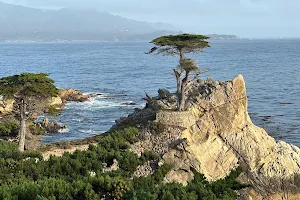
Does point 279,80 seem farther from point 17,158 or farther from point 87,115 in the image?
point 17,158

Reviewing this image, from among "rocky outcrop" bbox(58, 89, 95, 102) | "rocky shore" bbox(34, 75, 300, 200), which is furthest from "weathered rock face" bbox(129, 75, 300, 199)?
"rocky outcrop" bbox(58, 89, 95, 102)

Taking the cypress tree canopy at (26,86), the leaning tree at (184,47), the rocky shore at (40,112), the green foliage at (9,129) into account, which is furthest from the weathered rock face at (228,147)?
the green foliage at (9,129)

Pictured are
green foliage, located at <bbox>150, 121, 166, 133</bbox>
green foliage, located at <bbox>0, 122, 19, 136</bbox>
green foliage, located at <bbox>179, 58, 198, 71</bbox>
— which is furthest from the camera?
green foliage, located at <bbox>0, 122, 19, 136</bbox>

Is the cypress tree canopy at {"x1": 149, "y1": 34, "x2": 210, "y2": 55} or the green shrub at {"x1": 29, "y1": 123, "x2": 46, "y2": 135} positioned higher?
the cypress tree canopy at {"x1": 149, "y1": 34, "x2": 210, "y2": 55}

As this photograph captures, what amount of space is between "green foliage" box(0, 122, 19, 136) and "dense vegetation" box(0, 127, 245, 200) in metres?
7.55

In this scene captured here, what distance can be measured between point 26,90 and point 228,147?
495 inches

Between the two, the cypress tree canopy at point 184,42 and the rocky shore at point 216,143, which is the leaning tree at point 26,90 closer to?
the rocky shore at point 216,143

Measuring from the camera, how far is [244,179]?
23219mm

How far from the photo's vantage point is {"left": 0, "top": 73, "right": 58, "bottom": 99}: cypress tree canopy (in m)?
23.8

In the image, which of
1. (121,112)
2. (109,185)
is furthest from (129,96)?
(109,185)

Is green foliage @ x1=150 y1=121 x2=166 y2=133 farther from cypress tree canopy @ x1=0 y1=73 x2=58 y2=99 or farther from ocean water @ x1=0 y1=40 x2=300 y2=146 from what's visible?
ocean water @ x1=0 y1=40 x2=300 y2=146

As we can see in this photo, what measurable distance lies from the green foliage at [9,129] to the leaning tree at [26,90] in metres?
4.59

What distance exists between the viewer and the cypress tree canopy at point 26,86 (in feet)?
77.9

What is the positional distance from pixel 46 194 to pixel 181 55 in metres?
18.0
